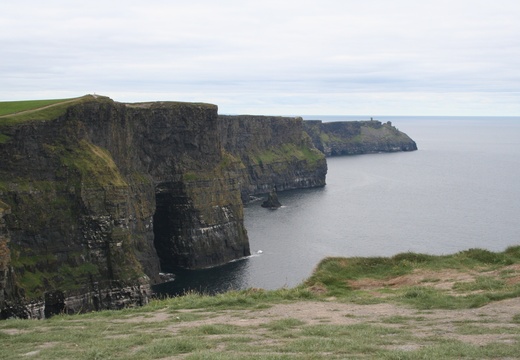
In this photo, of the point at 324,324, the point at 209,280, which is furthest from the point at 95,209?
the point at 324,324

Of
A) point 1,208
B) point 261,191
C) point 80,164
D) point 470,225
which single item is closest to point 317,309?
point 1,208

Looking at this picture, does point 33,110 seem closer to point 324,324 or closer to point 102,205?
point 102,205

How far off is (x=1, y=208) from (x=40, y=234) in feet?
23.0

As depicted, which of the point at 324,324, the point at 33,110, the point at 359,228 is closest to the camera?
the point at 324,324

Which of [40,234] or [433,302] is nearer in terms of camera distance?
[433,302]

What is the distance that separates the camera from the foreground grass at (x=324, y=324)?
64.2 feet

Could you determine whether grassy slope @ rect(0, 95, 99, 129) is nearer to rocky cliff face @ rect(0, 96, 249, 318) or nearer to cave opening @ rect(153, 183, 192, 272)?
rocky cliff face @ rect(0, 96, 249, 318)

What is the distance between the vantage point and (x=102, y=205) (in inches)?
2815

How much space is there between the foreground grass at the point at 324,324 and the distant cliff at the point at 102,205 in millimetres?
33509

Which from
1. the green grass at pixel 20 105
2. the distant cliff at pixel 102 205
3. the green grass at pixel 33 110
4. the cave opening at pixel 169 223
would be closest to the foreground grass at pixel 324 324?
the distant cliff at pixel 102 205

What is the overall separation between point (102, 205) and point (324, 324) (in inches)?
2020

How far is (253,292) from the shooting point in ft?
109

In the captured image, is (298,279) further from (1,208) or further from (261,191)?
(261,191)

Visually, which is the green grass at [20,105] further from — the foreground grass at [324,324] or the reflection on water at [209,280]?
the foreground grass at [324,324]
